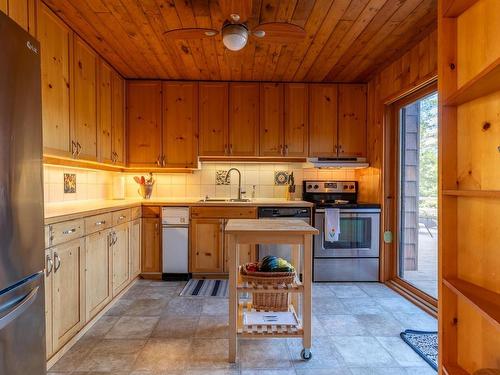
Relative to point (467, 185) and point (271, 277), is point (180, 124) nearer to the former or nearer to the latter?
point (271, 277)

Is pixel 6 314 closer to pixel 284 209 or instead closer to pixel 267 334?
pixel 267 334

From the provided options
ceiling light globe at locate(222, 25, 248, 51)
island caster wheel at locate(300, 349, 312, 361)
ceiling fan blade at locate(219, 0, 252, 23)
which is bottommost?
island caster wheel at locate(300, 349, 312, 361)

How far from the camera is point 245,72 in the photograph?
3.43 metres

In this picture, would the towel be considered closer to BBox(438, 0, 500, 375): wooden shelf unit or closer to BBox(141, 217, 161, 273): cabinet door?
BBox(141, 217, 161, 273): cabinet door

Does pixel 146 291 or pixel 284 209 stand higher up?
pixel 284 209

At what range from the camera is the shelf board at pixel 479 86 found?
0.94 meters

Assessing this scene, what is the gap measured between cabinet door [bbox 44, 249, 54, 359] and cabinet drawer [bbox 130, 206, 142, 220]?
1396 mm

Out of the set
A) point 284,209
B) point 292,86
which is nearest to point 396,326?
point 284,209

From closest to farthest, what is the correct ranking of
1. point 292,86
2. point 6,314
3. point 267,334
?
point 6,314, point 267,334, point 292,86

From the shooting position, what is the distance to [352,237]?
343cm

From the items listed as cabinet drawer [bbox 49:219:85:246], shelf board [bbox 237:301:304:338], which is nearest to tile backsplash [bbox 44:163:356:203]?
cabinet drawer [bbox 49:219:85:246]

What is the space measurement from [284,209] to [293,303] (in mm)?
1263

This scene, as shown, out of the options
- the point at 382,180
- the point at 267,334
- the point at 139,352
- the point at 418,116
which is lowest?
the point at 139,352

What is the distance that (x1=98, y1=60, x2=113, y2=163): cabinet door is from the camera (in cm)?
303
